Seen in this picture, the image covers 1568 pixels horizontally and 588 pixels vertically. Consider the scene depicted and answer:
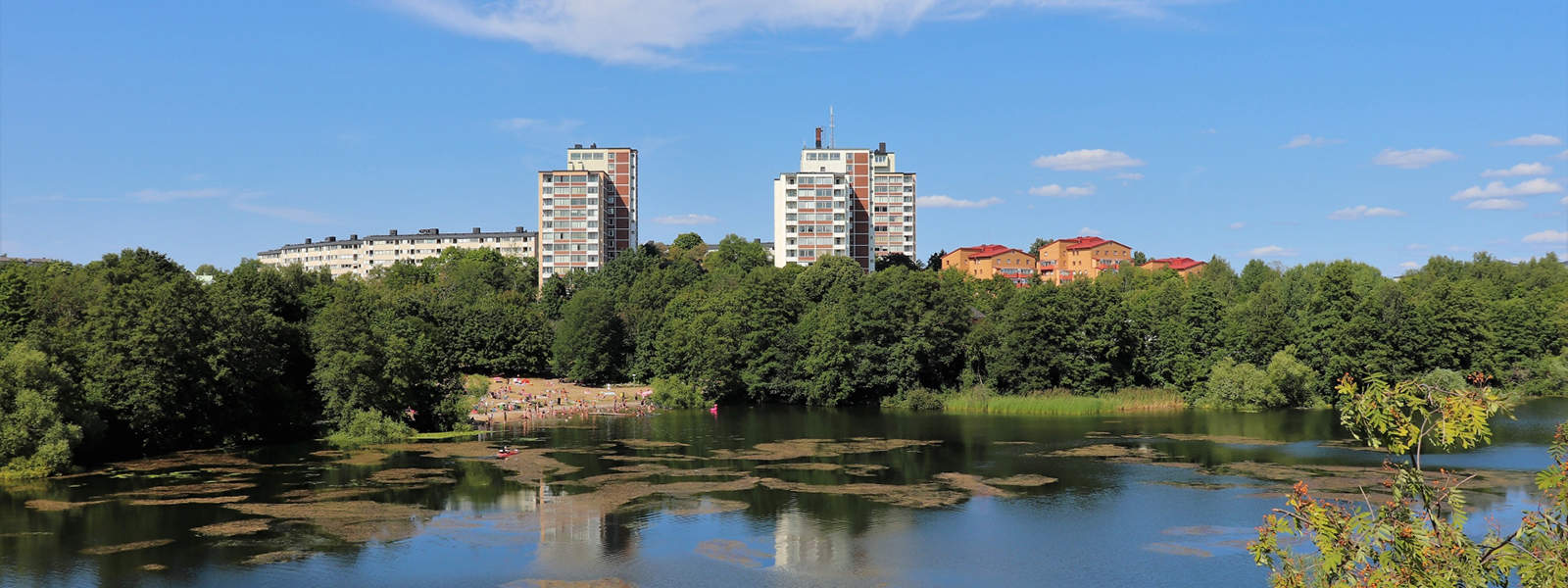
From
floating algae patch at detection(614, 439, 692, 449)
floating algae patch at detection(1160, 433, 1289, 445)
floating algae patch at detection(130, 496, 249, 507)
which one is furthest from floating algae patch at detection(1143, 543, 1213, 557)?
floating algae patch at detection(130, 496, 249, 507)

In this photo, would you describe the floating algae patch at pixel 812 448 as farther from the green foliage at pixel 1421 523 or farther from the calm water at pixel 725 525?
the green foliage at pixel 1421 523

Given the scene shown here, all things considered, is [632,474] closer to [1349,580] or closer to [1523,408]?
[1349,580]

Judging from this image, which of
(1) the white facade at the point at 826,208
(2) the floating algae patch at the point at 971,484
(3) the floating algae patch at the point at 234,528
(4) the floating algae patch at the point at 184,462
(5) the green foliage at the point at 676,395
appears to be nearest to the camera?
(3) the floating algae patch at the point at 234,528

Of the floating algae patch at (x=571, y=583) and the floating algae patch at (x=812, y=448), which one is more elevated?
the floating algae patch at (x=812, y=448)

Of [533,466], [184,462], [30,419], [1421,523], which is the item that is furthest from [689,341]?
[1421,523]

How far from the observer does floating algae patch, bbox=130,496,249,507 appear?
39.2 metres

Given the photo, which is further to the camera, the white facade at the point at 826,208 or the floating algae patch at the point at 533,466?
the white facade at the point at 826,208

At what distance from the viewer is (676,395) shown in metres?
81.9

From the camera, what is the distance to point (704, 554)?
31.7 m

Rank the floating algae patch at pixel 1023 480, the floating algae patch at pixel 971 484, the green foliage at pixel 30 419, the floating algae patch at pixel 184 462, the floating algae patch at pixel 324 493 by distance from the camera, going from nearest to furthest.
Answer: the floating algae patch at pixel 324 493, the floating algae patch at pixel 971 484, the floating algae patch at pixel 1023 480, the green foliage at pixel 30 419, the floating algae patch at pixel 184 462

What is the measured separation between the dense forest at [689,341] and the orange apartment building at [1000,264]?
43.3 m

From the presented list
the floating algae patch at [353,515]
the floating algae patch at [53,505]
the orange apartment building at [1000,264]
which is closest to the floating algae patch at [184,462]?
the floating algae patch at [53,505]

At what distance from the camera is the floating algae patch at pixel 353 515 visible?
3497cm

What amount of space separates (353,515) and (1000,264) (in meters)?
137
